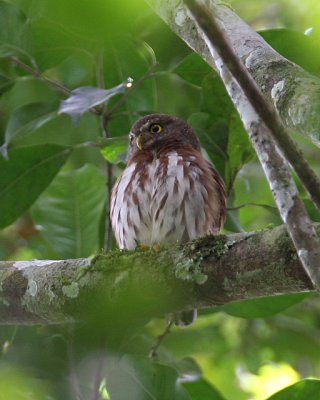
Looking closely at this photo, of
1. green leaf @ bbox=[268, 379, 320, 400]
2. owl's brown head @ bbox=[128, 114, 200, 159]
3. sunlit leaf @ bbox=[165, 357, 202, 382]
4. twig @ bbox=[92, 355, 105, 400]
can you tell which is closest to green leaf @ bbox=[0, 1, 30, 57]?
owl's brown head @ bbox=[128, 114, 200, 159]

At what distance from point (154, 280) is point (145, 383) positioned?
834 mm

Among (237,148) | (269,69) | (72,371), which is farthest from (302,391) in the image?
(269,69)

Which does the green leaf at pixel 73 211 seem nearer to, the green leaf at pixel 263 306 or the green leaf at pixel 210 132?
the green leaf at pixel 210 132

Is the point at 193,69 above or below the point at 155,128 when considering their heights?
above

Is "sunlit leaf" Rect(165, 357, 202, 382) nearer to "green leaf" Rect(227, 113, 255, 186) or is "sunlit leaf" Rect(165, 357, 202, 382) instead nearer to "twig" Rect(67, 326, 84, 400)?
"twig" Rect(67, 326, 84, 400)

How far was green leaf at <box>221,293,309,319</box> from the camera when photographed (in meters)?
4.24

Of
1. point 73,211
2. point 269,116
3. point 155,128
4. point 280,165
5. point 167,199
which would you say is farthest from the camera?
point 155,128

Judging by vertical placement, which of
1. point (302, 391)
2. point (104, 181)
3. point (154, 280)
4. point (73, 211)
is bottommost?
point (302, 391)

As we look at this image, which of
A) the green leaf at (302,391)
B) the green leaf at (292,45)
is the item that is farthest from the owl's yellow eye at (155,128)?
the green leaf at (302,391)

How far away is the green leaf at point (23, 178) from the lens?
4.51 metres

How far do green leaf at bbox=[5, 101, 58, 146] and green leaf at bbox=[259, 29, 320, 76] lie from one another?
1230mm

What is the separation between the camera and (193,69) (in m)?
4.36

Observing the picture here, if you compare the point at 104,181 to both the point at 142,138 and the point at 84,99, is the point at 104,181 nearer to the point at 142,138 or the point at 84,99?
the point at 142,138

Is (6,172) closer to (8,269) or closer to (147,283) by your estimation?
(8,269)
